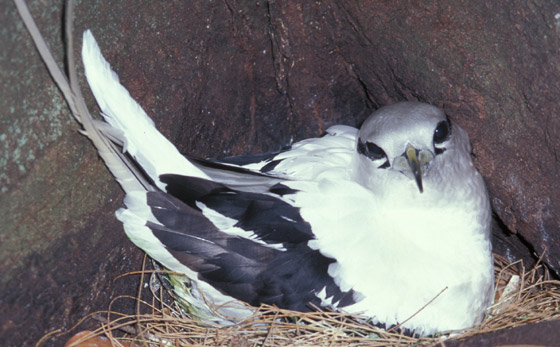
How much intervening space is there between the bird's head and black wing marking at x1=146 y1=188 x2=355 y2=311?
0.41 metres

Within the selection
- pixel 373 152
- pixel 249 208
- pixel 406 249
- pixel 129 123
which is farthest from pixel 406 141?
pixel 129 123

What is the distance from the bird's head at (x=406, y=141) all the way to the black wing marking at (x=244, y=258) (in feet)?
1.34

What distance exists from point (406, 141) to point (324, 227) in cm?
43

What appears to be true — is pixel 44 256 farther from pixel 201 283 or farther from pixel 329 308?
pixel 329 308

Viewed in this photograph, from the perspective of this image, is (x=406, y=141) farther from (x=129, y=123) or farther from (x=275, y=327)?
(x=129, y=123)

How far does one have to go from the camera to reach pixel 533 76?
213 centimetres

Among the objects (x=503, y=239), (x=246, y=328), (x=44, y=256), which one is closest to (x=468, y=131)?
(x=503, y=239)

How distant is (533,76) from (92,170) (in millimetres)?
1597

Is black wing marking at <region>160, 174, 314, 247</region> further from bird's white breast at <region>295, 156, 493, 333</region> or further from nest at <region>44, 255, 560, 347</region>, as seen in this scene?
nest at <region>44, 255, 560, 347</region>

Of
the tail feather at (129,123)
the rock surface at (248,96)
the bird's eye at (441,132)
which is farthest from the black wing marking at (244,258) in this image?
the bird's eye at (441,132)

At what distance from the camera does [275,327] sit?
220 centimetres

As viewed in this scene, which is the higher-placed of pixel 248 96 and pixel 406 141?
pixel 248 96

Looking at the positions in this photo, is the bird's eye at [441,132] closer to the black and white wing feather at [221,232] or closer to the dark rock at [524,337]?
the black and white wing feather at [221,232]

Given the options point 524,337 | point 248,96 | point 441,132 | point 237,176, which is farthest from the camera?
point 248,96
